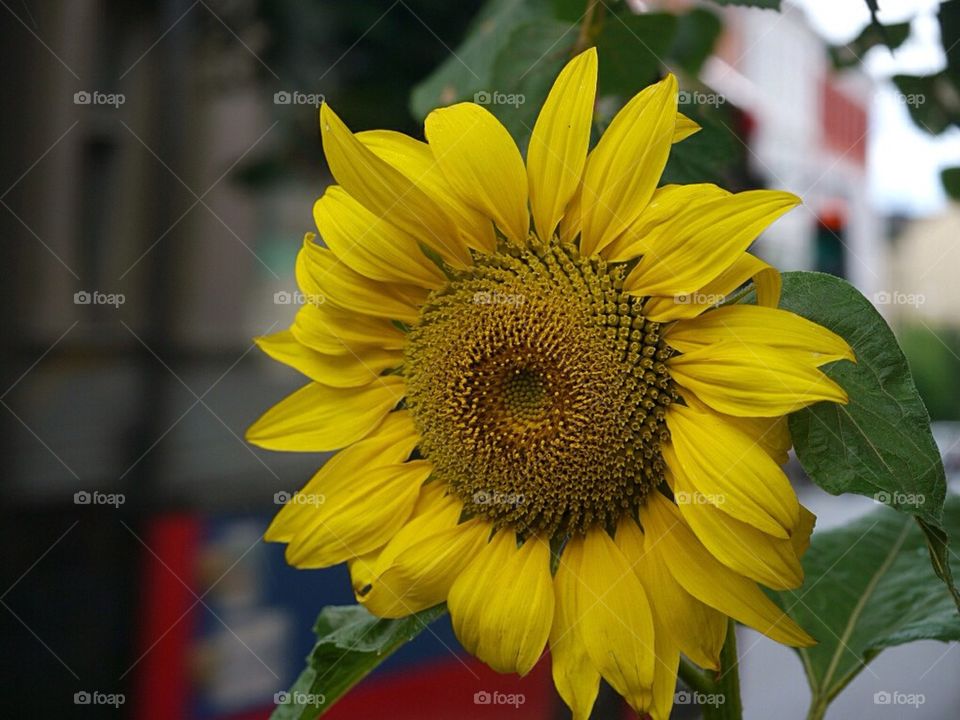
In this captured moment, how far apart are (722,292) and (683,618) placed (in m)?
0.13

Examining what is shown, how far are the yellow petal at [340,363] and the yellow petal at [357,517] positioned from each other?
5 centimetres

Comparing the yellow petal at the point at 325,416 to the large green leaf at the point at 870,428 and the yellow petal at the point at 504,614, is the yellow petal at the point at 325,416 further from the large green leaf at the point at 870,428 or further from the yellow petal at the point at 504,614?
the large green leaf at the point at 870,428

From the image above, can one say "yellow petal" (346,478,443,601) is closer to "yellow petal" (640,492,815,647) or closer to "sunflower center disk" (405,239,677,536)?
"sunflower center disk" (405,239,677,536)

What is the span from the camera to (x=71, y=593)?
5.92ft

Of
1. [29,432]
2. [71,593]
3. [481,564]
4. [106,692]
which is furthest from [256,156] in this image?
[481,564]

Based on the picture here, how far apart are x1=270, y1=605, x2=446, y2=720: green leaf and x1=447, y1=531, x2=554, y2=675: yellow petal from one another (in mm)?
23

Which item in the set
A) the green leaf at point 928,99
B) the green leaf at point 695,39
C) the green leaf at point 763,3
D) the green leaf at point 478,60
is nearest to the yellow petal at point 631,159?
the green leaf at point 763,3

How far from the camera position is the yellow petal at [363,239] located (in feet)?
1.41

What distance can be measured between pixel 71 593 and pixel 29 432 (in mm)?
310

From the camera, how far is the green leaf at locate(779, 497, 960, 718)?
0.52 metres

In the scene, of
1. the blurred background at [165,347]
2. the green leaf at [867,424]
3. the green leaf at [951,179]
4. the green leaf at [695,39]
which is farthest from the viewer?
the blurred background at [165,347]

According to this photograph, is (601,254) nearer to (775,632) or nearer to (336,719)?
(775,632)

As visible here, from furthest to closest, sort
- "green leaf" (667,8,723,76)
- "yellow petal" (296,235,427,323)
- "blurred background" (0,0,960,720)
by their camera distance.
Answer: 1. "blurred background" (0,0,960,720)
2. "green leaf" (667,8,723,76)
3. "yellow petal" (296,235,427,323)

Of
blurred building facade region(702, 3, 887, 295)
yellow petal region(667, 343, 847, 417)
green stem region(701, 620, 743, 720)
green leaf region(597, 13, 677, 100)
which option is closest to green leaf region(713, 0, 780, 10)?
green leaf region(597, 13, 677, 100)
